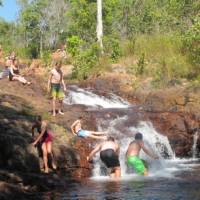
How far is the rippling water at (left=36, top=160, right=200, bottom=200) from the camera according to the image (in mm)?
12696

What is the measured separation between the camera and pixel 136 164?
15.9 m

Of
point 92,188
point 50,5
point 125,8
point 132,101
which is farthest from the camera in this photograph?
point 50,5

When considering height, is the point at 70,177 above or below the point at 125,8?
below

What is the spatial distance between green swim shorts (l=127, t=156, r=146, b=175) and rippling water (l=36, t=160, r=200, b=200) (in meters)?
0.25

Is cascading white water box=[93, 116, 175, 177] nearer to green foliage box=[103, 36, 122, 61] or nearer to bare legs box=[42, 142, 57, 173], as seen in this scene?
bare legs box=[42, 142, 57, 173]

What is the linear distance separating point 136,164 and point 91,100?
10.1 m

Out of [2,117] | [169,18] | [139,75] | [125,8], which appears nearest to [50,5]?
[125,8]

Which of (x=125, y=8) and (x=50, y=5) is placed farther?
(x=50, y=5)

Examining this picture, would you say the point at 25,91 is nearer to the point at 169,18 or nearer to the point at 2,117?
the point at 2,117

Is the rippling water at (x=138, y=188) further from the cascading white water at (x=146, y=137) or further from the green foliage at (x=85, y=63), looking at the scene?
the green foliage at (x=85, y=63)

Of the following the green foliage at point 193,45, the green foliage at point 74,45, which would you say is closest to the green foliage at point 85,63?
the green foliage at point 74,45

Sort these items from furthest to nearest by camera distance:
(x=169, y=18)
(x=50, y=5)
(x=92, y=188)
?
1. (x=50, y=5)
2. (x=169, y=18)
3. (x=92, y=188)

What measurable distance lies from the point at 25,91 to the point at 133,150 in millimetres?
8400

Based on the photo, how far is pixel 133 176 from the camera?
16.4m
